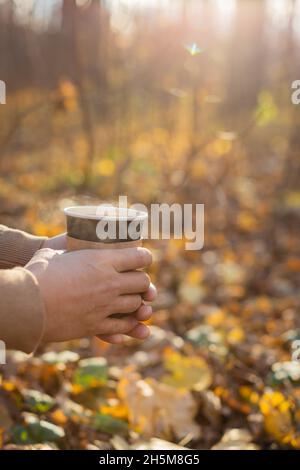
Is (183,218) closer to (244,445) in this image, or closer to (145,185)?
(145,185)

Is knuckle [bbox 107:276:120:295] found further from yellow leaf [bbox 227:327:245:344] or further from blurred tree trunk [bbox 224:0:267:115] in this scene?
blurred tree trunk [bbox 224:0:267:115]

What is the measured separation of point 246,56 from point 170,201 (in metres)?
9.46

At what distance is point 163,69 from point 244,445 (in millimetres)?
8874

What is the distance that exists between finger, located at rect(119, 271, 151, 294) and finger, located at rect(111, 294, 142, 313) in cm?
2

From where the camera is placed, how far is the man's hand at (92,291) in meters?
1.44

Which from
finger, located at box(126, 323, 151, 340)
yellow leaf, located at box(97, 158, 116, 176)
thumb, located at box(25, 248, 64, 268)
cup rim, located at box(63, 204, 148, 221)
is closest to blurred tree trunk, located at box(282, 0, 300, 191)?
yellow leaf, located at box(97, 158, 116, 176)

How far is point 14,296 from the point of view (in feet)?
4.47

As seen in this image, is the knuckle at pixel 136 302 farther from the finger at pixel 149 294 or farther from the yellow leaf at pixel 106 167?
the yellow leaf at pixel 106 167

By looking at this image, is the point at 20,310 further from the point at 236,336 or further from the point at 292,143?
the point at 292,143

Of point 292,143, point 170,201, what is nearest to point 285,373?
point 170,201

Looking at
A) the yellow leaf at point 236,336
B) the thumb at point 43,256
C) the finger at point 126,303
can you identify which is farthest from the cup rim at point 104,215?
the yellow leaf at point 236,336

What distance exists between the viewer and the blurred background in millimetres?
2326
